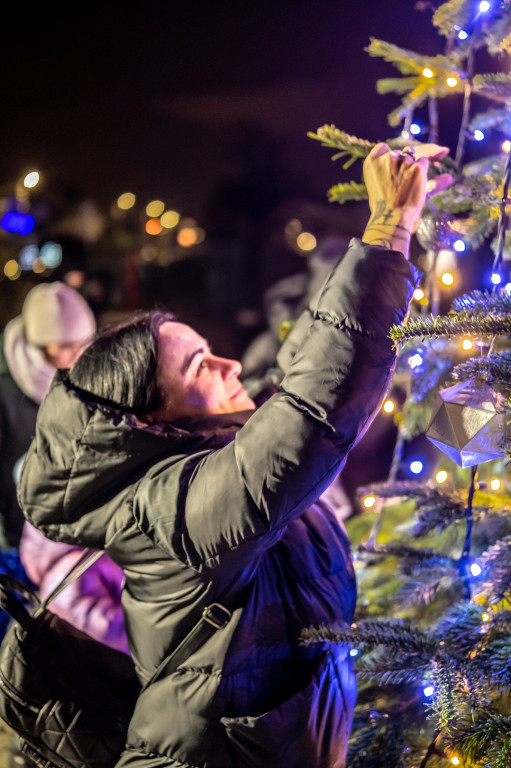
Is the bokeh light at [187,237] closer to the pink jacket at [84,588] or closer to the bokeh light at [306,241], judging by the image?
the bokeh light at [306,241]

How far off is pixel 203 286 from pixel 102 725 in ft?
8.67

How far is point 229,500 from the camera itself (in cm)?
102

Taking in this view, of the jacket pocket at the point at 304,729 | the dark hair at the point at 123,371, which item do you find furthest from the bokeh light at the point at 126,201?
the jacket pocket at the point at 304,729

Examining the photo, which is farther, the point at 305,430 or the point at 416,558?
the point at 416,558

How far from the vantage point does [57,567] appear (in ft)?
7.70

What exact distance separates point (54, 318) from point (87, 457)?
1878mm

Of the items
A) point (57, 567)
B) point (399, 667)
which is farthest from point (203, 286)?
point (399, 667)

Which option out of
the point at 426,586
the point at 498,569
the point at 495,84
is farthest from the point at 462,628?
the point at 495,84

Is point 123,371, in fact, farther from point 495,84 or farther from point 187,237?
point 187,237

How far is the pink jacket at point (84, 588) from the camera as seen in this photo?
1763 mm

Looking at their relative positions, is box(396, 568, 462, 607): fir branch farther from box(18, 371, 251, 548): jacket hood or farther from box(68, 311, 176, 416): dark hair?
box(68, 311, 176, 416): dark hair

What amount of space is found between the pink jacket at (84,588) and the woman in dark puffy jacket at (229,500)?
0.43 metres

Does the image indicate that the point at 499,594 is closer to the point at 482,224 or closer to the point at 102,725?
the point at 482,224

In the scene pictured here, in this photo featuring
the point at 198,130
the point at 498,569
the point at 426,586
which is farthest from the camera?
the point at 198,130
